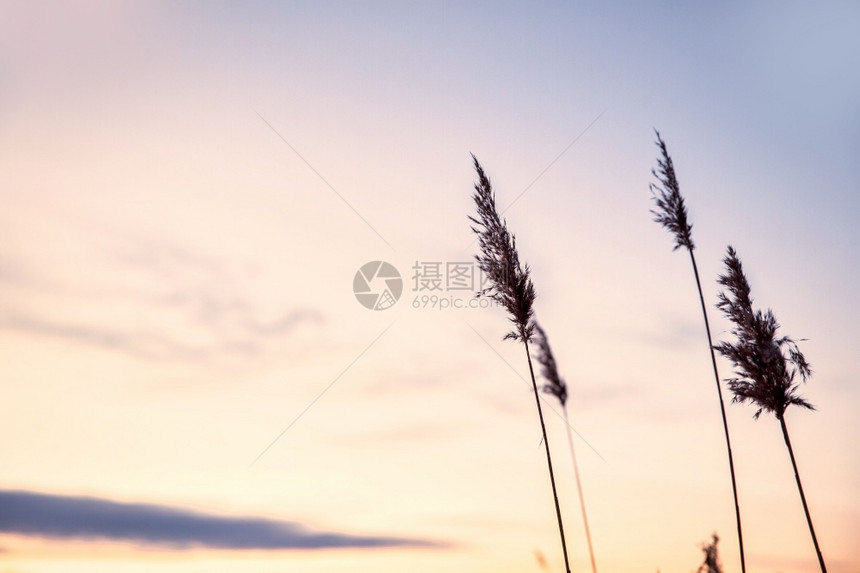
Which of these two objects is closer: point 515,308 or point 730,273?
point 515,308

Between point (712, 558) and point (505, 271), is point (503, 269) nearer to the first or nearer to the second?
point (505, 271)

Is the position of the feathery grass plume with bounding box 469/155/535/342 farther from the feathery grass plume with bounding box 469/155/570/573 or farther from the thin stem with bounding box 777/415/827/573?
the thin stem with bounding box 777/415/827/573

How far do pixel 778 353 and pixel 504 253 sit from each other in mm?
3902

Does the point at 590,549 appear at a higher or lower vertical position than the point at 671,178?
lower

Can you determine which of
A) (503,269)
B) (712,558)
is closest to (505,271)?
(503,269)

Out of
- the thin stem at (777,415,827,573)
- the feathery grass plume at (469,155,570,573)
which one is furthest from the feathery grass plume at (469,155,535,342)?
the thin stem at (777,415,827,573)

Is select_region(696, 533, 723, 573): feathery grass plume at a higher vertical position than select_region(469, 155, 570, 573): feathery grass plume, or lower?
lower

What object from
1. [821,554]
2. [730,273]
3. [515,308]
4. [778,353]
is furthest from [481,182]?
[821,554]

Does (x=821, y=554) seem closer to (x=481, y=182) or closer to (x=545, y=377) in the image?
(x=545, y=377)

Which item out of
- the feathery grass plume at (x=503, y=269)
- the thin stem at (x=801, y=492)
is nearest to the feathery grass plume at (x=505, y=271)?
the feathery grass plume at (x=503, y=269)

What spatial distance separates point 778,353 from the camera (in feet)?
25.7

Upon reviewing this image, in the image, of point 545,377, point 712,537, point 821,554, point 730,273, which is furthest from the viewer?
point 545,377

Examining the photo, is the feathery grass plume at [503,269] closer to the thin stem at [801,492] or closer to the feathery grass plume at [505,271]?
the feathery grass plume at [505,271]

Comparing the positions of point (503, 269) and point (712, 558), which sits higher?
point (503, 269)
